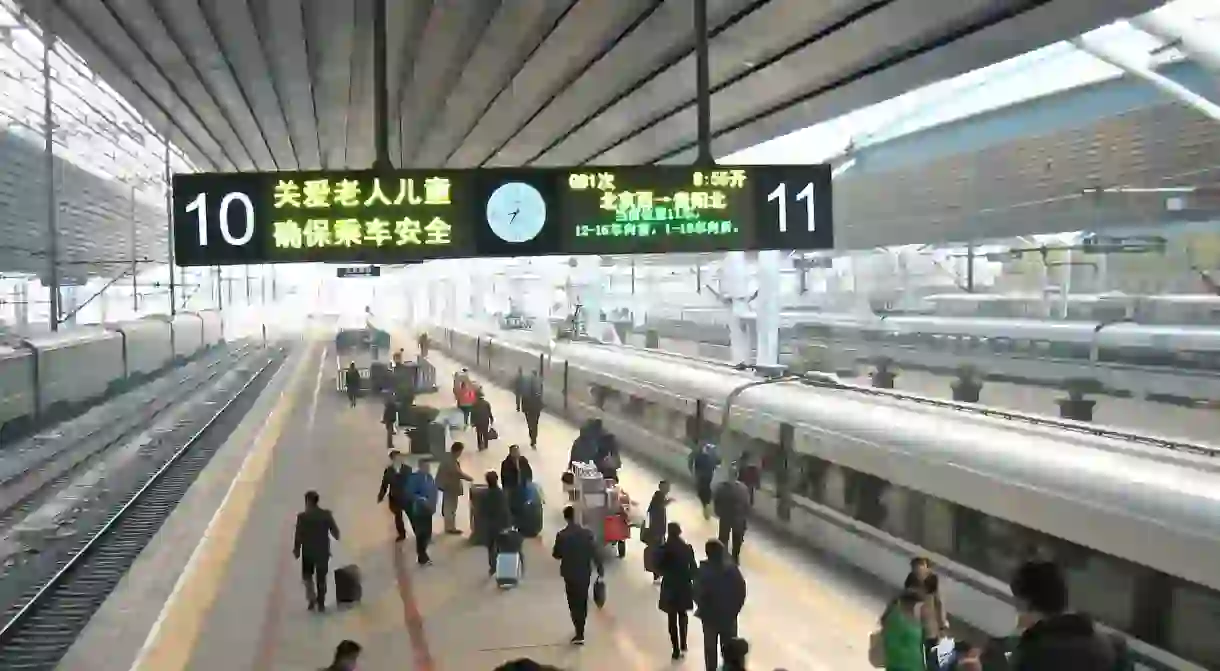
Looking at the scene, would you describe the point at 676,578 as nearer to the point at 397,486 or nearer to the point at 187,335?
the point at 397,486

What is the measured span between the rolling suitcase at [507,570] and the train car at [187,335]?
99.8 feet

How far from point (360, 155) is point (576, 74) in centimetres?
996

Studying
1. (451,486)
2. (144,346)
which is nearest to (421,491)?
(451,486)

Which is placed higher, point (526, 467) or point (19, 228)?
point (19, 228)

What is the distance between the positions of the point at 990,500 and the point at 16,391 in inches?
685

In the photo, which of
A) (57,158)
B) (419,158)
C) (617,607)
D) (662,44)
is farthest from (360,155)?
(617,607)

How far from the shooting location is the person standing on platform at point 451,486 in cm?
1320

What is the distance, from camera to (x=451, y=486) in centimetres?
1320

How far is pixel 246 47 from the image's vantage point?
11.6m

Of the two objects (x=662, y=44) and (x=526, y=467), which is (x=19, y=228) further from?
(x=662, y=44)

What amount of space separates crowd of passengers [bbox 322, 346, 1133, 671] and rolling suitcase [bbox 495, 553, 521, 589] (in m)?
0.36

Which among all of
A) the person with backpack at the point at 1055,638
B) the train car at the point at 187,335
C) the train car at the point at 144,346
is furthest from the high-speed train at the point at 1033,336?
the train car at the point at 187,335

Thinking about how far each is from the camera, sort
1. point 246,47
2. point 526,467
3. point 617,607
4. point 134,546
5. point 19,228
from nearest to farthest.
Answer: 1. point 617,607
2. point 246,47
3. point 526,467
4. point 134,546
5. point 19,228

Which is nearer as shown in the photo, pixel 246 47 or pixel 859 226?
pixel 246 47
